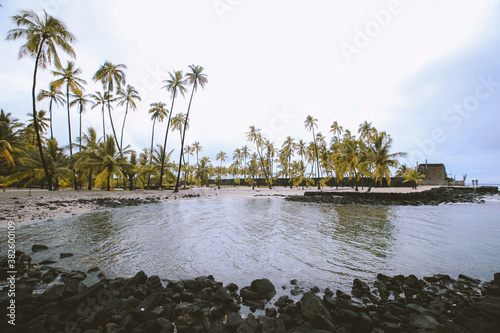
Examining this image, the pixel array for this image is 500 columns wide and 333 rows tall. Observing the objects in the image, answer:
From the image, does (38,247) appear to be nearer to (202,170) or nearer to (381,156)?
(381,156)

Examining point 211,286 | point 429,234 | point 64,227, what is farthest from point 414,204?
point 64,227

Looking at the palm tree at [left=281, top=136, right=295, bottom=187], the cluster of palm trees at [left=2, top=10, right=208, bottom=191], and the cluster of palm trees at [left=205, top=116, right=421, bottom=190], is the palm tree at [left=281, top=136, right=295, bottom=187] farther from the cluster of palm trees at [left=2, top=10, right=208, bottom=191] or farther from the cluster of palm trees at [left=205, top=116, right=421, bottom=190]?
the cluster of palm trees at [left=2, top=10, right=208, bottom=191]

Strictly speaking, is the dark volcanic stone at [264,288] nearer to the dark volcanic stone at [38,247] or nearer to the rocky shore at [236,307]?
the rocky shore at [236,307]

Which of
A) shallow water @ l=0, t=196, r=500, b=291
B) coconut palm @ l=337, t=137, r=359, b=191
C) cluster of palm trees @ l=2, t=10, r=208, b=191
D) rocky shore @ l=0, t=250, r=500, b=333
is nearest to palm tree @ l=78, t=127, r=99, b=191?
cluster of palm trees @ l=2, t=10, r=208, b=191

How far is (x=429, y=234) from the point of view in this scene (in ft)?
23.3

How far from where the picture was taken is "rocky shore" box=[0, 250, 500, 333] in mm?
2168

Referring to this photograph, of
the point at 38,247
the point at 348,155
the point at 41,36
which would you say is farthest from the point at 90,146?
the point at 348,155

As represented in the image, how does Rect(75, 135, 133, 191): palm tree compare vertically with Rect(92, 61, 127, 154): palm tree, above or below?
below

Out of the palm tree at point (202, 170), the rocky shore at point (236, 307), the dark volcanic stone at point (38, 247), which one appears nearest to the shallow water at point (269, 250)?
the dark volcanic stone at point (38, 247)

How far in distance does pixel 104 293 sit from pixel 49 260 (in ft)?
8.01

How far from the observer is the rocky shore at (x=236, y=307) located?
2.17m

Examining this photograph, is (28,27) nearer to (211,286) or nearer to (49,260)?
(49,260)

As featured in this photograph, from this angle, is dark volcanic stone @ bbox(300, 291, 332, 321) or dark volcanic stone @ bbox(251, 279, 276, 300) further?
dark volcanic stone @ bbox(251, 279, 276, 300)

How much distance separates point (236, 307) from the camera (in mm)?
2688
